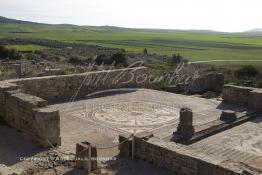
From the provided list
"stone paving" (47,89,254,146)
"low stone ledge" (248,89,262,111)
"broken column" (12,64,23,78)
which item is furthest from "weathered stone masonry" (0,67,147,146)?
"low stone ledge" (248,89,262,111)

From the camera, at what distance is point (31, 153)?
951cm

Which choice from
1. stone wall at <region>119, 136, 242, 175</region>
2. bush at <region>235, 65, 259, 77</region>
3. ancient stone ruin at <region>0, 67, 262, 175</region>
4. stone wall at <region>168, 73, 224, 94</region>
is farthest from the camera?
bush at <region>235, 65, 259, 77</region>

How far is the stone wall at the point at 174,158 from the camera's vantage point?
7.86m

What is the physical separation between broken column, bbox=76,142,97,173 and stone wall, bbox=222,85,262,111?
8673mm

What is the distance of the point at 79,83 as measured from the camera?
656 inches

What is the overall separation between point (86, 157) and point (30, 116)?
105 inches

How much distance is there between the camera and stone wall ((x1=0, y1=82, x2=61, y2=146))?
988 centimetres

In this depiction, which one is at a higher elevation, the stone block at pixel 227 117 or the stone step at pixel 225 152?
the stone block at pixel 227 117

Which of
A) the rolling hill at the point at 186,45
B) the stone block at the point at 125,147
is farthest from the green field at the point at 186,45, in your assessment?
the stone block at the point at 125,147

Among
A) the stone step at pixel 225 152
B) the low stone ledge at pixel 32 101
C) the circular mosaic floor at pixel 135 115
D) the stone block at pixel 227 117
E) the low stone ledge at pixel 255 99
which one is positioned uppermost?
the low stone ledge at pixel 32 101

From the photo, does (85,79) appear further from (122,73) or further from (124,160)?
(124,160)

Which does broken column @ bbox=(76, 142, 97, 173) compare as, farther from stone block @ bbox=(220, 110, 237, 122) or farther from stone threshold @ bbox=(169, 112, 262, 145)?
stone block @ bbox=(220, 110, 237, 122)

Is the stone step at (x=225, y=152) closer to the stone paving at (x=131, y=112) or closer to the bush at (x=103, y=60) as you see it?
the stone paving at (x=131, y=112)

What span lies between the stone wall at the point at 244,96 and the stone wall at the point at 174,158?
23.8 feet
